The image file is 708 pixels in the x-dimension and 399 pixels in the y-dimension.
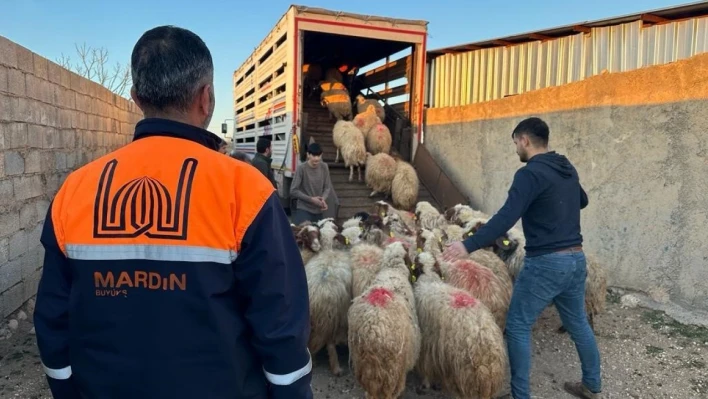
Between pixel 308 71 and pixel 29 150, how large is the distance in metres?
9.44

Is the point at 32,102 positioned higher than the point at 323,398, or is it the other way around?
the point at 32,102

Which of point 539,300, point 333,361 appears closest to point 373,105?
point 333,361

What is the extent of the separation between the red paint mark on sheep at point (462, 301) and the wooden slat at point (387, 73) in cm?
719

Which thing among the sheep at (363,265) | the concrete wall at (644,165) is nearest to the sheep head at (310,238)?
the sheep at (363,265)

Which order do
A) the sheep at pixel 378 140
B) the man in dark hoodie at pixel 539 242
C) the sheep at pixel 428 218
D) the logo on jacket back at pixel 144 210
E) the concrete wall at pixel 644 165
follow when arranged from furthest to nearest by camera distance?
1. the sheep at pixel 378 140
2. the sheep at pixel 428 218
3. the concrete wall at pixel 644 165
4. the man in dark hoodie at pixel 539 242
5. the logo on jacket back at pixel 144 210

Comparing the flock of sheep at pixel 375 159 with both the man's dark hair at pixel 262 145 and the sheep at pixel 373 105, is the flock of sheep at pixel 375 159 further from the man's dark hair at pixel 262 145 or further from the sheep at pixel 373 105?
the man's dark hair at pixel 262 145

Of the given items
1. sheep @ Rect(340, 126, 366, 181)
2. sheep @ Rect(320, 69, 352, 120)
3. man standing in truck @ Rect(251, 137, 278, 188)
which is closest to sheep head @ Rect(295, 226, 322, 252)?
man standing in truck @ Rect(251, 137, 278, 188)

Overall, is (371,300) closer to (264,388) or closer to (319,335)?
(319,335)

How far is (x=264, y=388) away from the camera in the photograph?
4.64ft

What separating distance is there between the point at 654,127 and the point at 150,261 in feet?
20.0

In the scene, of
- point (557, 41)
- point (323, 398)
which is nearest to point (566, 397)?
point (323, 398)

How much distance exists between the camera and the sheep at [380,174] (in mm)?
8148

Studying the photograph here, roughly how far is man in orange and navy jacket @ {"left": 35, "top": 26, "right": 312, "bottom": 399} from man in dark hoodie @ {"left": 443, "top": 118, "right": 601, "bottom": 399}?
2093 millimetres

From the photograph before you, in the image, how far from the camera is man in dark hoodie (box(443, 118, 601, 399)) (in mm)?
3145
